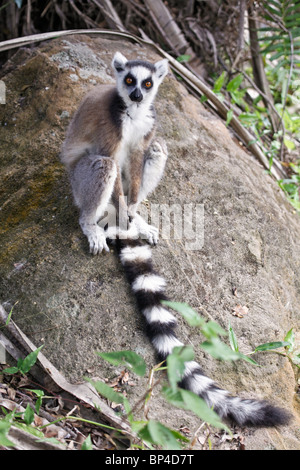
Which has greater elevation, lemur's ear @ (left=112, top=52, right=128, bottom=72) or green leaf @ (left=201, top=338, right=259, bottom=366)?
lemur's ear @ (left=112, top=52, right=128, bottom=72)

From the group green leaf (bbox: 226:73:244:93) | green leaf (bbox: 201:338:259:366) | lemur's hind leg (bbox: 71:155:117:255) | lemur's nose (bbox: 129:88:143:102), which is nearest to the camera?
green leaf (bbox: 201:338:259:366)

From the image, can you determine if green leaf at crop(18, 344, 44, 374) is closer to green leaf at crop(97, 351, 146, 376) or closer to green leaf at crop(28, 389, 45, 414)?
green leaf at crop(28, 389, 45, 414)

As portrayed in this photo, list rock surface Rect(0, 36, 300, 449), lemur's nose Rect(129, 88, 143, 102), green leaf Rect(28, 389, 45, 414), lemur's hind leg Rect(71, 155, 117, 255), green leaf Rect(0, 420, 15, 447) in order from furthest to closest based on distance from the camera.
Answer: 1. lemur's nose Rect(129, 88, 143, 102)
2. lemur's hind leg Rect(71, 155, 117, 255)
3. rock surface Rect(0, 36, 300, 449)
4. green leaf Rect(28, 389, 45, 414)
5. green leaf Rect(0, 420, 15, 447)

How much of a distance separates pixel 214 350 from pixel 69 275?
186cm

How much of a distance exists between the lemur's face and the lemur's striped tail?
52.4 inches

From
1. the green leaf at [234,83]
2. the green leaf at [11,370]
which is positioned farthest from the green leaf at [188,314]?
the green leaf at [234,83]

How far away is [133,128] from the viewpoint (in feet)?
13.1

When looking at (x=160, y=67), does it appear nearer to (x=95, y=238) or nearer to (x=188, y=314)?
(x=95, y=238)

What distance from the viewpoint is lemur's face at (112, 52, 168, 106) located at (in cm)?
397

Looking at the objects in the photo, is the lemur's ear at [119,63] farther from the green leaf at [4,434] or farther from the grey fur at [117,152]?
the green leaf at [4,434]

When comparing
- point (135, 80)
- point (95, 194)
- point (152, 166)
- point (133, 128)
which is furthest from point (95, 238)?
point (135, 80)

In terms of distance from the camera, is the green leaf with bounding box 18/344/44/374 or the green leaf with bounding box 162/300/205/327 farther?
the green leaf with bounding box 18/344/44/374

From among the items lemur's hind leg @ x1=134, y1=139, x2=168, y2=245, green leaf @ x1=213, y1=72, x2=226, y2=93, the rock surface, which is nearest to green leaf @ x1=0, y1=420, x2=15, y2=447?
the rock surface
